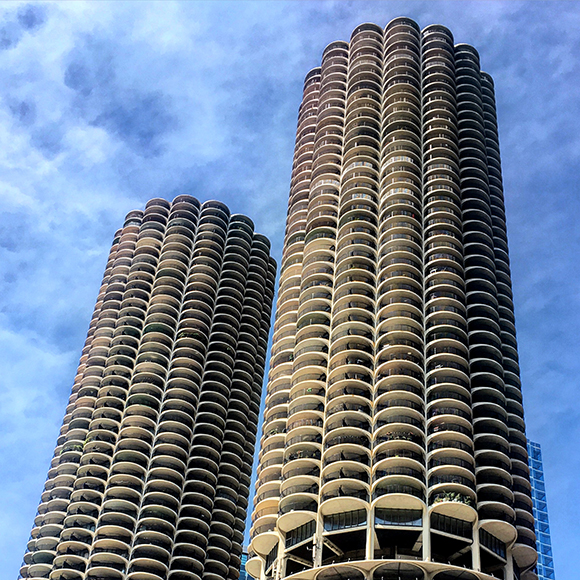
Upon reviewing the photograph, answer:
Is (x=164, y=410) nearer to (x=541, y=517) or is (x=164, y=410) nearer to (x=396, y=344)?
(x=396, y=344)

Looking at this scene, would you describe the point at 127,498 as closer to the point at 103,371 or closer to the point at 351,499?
the point at 103,371

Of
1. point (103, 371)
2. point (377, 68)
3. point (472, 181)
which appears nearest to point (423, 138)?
point (472, 181)

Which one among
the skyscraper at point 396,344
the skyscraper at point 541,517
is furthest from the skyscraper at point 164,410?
the skyscraper at point 541,517

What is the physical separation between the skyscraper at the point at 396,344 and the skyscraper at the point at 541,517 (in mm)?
59705

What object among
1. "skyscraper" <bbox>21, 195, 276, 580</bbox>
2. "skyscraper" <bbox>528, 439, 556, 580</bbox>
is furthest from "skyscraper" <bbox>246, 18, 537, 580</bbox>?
"skyscraper" <bbox>528, 439, 556, 580</bbox>

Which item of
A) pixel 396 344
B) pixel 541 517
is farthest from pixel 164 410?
pixel 541 517

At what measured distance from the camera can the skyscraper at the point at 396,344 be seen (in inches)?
3327

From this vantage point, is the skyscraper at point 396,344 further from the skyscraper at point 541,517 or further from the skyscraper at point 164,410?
the skyscraper at point 541,517

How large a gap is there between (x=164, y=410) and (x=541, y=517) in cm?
7217

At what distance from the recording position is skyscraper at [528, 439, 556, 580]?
14925 cm

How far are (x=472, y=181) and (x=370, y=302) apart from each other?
25832 millimetres

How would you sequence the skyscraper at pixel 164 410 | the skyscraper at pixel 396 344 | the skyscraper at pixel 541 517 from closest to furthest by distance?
the skyscraper at pixel 396 344 < the skyscraper at pixel 164 410 < the skyscraper at pixel 541 517

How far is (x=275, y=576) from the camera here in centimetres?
8762

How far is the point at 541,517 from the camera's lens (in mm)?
158750
